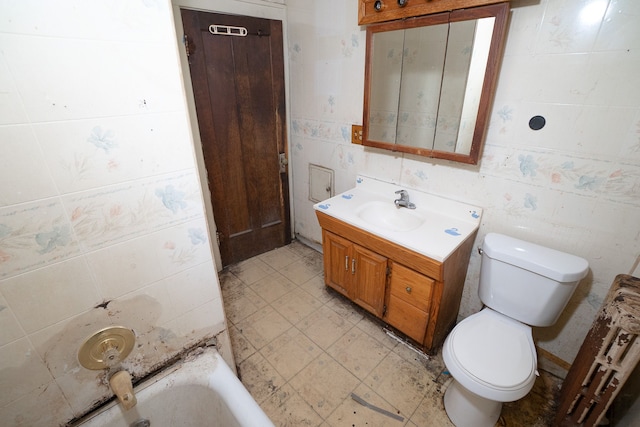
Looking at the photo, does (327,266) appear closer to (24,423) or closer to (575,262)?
(575,262)

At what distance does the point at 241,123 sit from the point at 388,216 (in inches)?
54.2

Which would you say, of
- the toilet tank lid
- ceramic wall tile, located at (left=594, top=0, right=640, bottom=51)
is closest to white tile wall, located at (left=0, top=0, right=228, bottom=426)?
the toilet tank lid

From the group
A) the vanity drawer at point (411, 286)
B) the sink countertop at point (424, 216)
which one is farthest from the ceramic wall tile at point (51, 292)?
the vanity drawer at point (411, 286)

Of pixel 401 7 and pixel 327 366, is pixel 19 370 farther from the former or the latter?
pixel 401 7

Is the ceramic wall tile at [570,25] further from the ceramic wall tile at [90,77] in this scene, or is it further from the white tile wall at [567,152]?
the ceramic wall tile at [90,77]

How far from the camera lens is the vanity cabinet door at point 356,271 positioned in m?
1.72

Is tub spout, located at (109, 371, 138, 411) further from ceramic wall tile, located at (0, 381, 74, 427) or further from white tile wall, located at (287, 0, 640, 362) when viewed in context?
white tile wall, located at (287, 0, 640, 362)

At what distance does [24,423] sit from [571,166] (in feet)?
7.55

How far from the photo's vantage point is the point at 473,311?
179 cm

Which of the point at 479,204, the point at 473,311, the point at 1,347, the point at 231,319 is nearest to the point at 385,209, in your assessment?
the point at 479,204

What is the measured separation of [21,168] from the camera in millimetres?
742

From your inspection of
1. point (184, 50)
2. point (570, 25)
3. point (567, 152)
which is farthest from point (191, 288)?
point (570, 25)

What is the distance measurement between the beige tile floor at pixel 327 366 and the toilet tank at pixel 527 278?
528 mm

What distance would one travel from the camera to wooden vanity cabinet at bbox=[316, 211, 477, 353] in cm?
148
